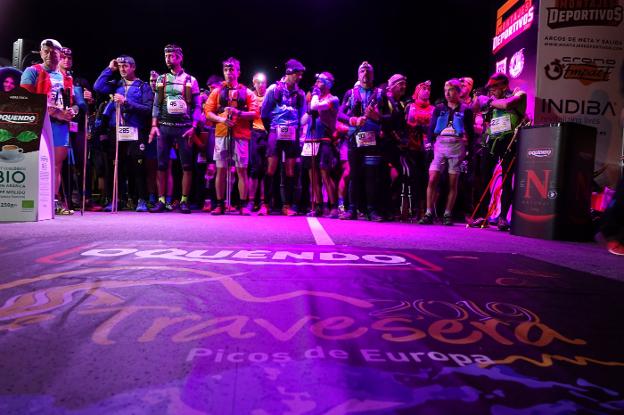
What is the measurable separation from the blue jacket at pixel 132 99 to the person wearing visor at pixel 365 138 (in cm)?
317

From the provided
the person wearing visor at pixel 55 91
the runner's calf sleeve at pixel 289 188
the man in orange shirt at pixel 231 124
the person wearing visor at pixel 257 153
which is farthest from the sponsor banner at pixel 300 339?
the person wearing visor at pixel 257 153

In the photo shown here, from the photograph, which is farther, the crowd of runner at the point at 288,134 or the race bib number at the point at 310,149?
the race bib number at the point at 310,149

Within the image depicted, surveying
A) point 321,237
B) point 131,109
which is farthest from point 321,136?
point 321,237

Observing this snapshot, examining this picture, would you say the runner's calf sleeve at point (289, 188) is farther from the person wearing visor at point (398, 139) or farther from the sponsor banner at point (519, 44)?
the sponsor banner at point (519, 44)

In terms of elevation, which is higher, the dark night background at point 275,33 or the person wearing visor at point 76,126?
the dark night background at point 275,33

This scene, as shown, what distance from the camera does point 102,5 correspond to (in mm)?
10891

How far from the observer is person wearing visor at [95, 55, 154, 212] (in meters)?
7.11

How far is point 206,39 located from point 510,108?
8.67 meters

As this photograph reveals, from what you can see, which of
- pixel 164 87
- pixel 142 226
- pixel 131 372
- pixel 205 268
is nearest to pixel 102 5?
pixel 164 87

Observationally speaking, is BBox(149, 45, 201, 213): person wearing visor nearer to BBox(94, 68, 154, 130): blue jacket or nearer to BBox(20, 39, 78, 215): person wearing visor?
BBox(94, 68, 154, 130): blue jacket

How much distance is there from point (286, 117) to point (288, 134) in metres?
0.27

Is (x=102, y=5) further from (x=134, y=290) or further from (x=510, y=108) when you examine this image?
(x=134, y=290)

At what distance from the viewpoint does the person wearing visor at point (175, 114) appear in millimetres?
6863

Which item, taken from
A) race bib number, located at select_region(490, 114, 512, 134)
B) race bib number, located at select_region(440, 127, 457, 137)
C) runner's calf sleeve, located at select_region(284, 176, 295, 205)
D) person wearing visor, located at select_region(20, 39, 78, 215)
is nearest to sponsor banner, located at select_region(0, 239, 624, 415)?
race bib number, located at select_region(490, 114, 512, 134)
